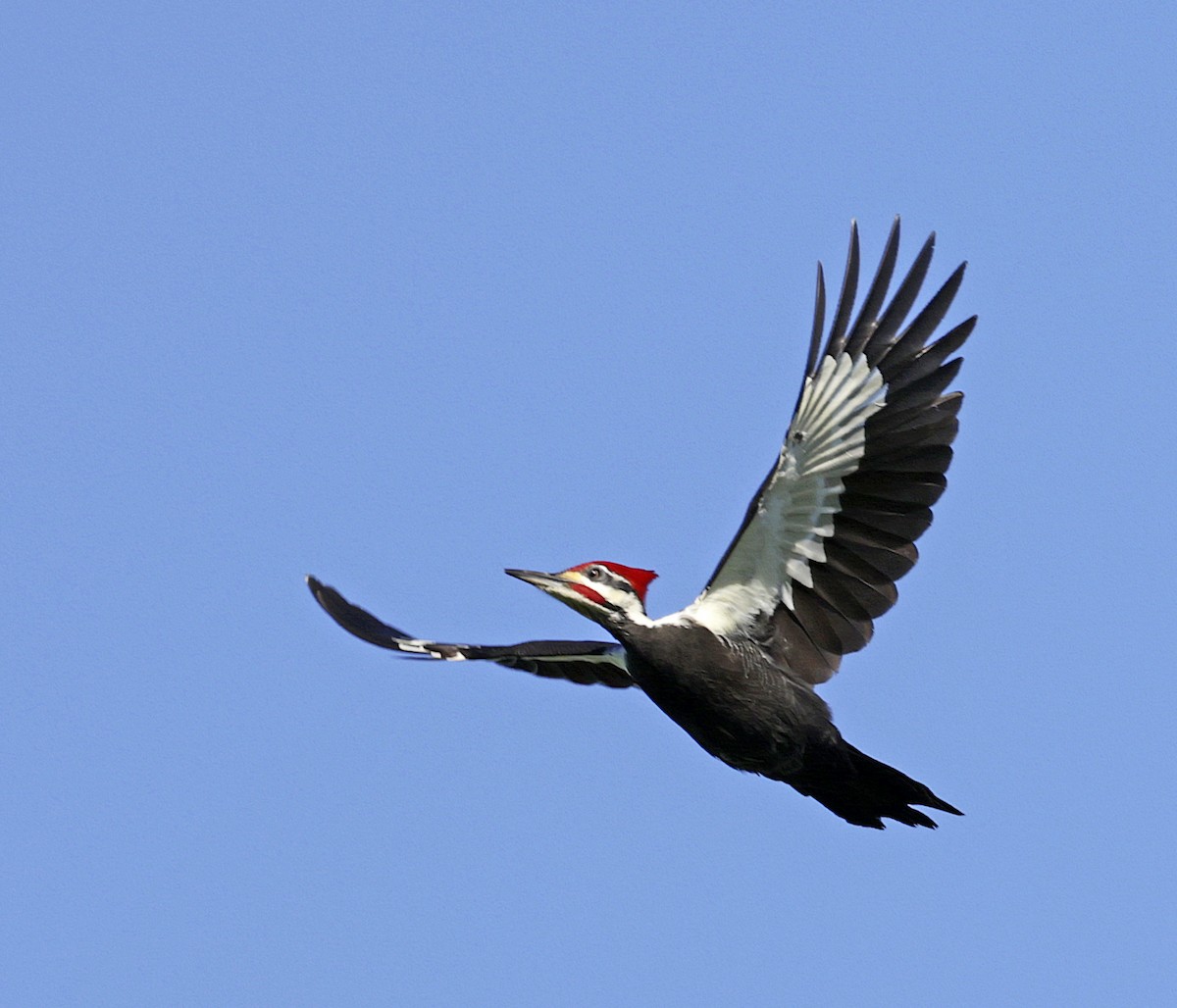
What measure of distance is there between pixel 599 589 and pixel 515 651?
1114mm

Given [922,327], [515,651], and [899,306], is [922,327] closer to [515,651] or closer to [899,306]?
[899,306]

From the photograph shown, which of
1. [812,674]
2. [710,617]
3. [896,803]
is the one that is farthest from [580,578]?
[896,803]

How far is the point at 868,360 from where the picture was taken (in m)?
10.5

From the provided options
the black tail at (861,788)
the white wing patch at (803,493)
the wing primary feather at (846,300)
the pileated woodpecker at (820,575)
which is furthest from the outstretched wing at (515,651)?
the wing primary feather at (846,300)

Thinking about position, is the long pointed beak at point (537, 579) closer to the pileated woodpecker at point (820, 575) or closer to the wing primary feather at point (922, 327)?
the pileated woodpecker at point (820, 575)

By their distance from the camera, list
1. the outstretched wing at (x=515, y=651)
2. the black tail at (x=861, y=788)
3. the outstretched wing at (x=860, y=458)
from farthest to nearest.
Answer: the outstretched wing at (x=515, y=651) → the outstretched wing at (x=860, y=458) → the black tail at (x=861, y=788)

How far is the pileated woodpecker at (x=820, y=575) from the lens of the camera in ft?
33.3

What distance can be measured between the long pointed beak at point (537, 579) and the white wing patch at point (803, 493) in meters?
0.79

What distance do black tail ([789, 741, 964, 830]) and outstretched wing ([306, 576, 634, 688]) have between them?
1285 mm

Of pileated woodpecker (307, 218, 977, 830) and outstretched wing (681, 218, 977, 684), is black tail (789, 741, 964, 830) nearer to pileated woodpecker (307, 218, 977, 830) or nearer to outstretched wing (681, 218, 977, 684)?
pileated woodpecker (307, 218, 977, 830)

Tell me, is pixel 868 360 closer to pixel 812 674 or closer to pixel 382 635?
pixel 812 674

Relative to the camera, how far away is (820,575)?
35.0 ft

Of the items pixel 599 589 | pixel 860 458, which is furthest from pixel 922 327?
pixel 599 589

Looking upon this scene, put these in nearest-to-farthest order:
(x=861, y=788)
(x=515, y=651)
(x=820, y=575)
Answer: (x=861, y=788), (x=820, y=575), (x=515, y=651)
